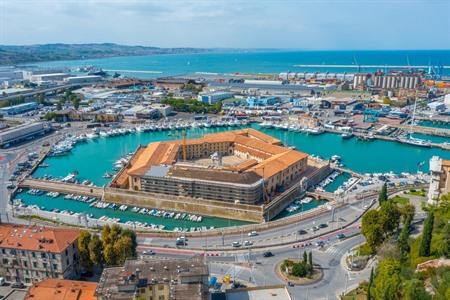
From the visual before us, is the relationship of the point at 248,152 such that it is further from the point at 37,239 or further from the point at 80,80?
the point at 80,80

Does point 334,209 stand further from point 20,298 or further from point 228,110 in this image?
point 228,110

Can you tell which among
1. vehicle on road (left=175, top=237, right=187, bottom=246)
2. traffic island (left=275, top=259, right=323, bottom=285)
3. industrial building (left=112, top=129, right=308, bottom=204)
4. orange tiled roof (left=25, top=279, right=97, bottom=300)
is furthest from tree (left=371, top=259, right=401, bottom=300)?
industrial building (left=112, top=129, right=308, bottom=204)

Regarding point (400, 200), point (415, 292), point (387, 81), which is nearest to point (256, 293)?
point (415, 292)

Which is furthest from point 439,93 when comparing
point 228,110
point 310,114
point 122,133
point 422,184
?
point 122,133

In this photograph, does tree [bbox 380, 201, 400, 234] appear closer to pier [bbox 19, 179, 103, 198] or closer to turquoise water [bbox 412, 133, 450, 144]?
pier [bbox 19, 179, 103, 198]

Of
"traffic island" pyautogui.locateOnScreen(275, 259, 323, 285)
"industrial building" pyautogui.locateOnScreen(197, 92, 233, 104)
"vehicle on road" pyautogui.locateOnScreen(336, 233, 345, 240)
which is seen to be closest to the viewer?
"traffic island" pyautogui.locateOnScreen(275, 259, 323, 285)
